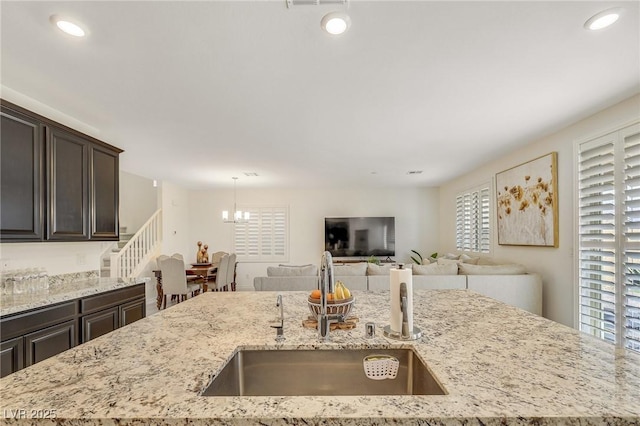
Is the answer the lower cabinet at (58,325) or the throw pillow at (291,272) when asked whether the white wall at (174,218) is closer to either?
the throw pillow at (291,272)

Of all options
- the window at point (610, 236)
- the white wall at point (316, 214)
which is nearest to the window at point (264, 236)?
the white wall at point (316, 214)

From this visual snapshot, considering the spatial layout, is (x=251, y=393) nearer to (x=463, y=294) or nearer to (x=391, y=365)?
(x=391, y=365)

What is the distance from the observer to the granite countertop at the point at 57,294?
6.67 feet

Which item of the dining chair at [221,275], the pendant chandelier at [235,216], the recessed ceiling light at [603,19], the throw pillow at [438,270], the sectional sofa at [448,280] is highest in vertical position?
the recessed ceiling light at [603,19]

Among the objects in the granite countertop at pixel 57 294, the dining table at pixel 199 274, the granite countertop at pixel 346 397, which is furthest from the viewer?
the dining table at pixel 199 274

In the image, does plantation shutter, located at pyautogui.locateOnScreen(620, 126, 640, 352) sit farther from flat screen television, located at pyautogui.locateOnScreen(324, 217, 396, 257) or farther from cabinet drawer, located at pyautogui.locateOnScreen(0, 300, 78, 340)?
flat screen television, located at pyautogui.locateOnScreen(324, 217, 396, 257)

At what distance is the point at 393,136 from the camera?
365 centimetres

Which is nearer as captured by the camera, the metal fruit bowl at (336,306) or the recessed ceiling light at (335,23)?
the metal fruit bowl at (336,306)

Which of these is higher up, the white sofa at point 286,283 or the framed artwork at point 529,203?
the framed artwork at point 529,203

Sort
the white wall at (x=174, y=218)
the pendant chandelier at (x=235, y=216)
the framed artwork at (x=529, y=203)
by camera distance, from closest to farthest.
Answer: the framed artwork at (x=529, y=203), the pendant chandelier at (x=235, y=216), the white wall at (x=174, y=218)

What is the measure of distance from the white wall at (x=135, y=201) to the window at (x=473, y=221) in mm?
6884

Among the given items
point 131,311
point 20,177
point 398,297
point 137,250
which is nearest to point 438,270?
point 398,297

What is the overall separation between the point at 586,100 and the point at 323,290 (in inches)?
119

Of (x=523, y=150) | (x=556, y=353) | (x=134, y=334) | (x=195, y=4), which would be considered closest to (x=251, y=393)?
(x=134, y=334)
